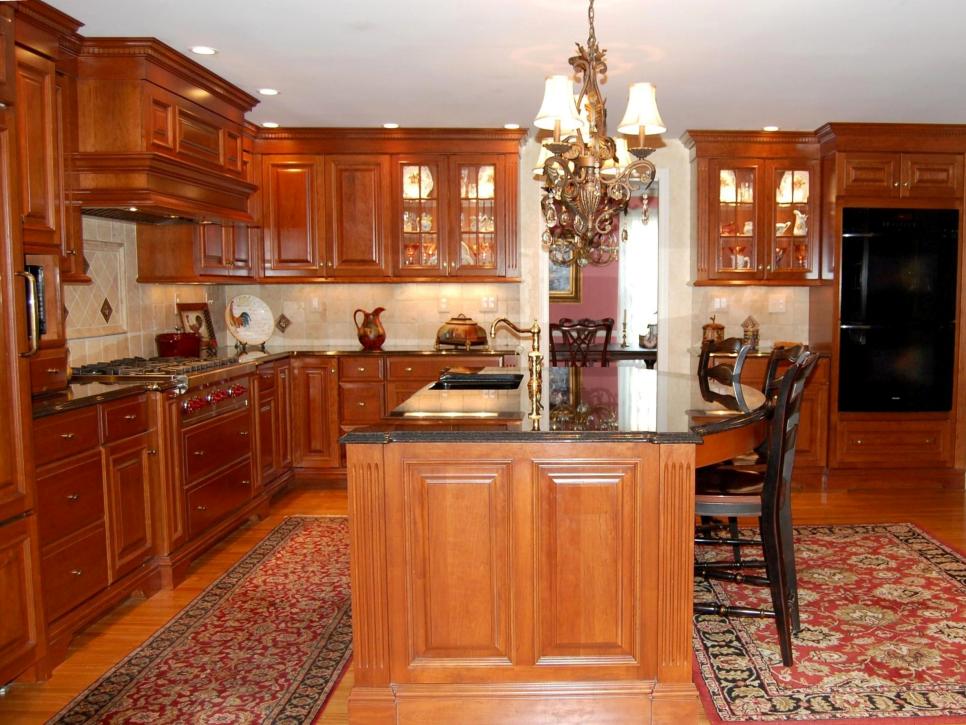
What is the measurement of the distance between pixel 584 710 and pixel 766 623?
1.19 m

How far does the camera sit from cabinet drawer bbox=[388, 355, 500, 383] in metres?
5.54

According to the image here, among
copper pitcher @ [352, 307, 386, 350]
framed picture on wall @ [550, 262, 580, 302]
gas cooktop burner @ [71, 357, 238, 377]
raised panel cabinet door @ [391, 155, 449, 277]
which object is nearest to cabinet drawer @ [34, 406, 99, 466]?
gas cooktop burner @ [71, 357, 238, 377]

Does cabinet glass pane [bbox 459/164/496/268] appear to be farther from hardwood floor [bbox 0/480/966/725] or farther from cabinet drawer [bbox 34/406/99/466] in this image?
cabinet drawer [bbox 34/406/99/466]

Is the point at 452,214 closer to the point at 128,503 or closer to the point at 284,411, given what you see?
the point at 284,411

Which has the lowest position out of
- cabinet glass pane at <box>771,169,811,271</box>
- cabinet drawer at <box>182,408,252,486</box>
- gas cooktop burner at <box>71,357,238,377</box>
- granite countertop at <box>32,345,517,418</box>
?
cabinet drawer at <box>182,408,252,486</box>

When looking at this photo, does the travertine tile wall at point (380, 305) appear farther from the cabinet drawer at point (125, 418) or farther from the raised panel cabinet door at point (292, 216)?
the cabinet drawer at point (125, 418)

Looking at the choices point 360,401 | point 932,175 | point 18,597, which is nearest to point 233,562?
point 18,597

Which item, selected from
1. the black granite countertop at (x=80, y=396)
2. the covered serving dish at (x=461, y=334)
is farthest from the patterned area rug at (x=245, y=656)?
the covered serving dish at (x=461, y=334)

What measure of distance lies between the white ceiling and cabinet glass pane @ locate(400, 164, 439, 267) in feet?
1.65

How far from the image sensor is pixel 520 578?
2396mm

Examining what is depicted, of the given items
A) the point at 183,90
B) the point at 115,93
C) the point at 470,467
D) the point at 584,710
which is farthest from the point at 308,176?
the point at 584,710

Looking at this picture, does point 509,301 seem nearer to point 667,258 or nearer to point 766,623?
point 667,258

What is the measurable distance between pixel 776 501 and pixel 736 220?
3451mm

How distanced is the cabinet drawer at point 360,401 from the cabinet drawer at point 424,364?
0.53 feet
